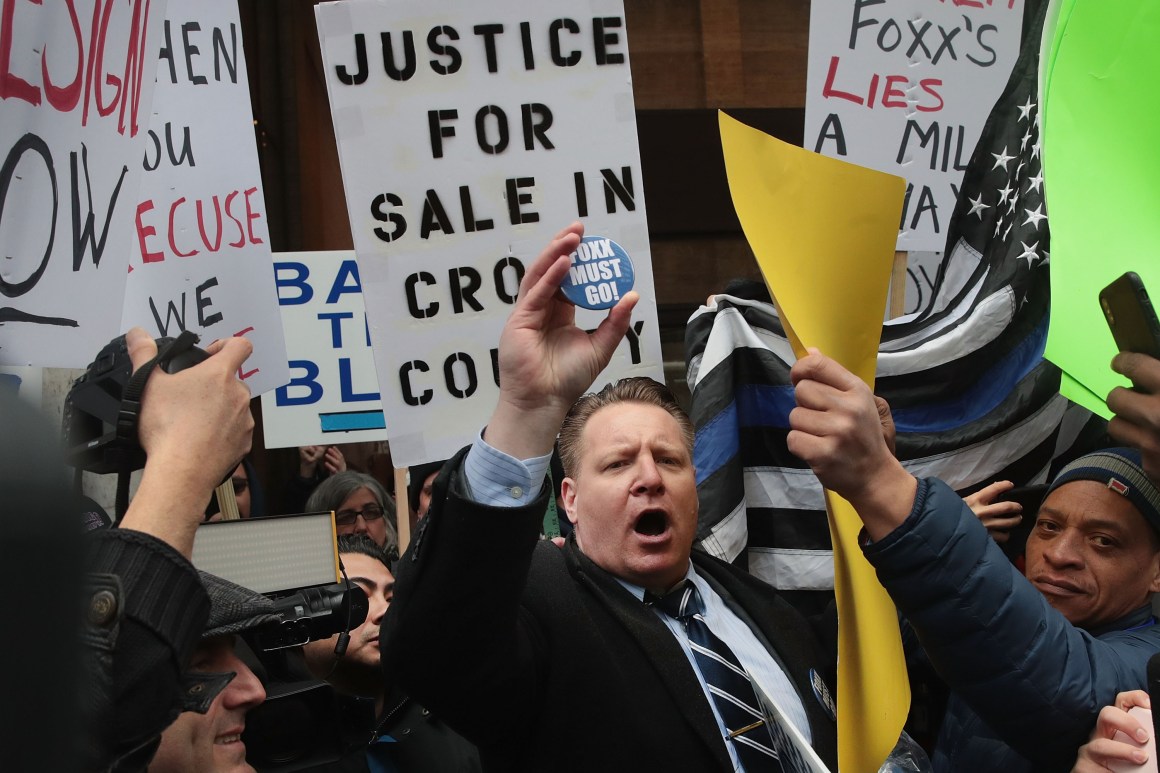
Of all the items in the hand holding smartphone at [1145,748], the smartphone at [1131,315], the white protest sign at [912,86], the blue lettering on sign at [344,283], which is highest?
the white protest sign at [912,86]

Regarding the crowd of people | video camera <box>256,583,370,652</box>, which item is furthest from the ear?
video camera <box>256,583,370,652</box>

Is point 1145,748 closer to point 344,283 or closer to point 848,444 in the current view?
point 848,444

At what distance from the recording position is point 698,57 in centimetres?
742

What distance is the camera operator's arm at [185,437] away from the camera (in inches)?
50.3

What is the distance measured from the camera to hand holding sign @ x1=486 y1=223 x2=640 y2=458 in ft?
5.81

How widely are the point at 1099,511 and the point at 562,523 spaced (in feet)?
6.25

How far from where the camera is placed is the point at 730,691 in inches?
77.5

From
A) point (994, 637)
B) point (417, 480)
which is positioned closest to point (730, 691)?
point (994, 637)

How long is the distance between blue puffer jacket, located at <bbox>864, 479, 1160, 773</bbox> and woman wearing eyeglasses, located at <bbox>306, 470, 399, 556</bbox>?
2994 mm

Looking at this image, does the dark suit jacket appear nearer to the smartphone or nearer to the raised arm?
the raised arm

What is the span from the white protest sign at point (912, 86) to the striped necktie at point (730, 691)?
6.39 feet

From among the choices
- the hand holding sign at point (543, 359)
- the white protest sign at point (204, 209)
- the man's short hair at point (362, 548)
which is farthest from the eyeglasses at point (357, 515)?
the hand holding sign at point (543, 359)

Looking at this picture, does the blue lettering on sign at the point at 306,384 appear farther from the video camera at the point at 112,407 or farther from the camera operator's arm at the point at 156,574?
the camera operator's arm at the point at 156,574

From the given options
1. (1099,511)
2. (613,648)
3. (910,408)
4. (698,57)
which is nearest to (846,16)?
(910,408)
